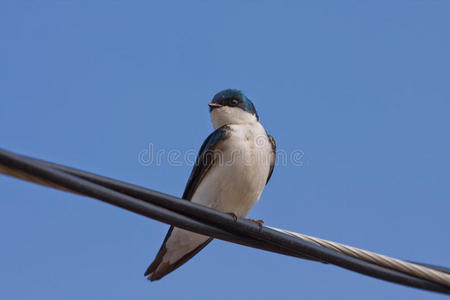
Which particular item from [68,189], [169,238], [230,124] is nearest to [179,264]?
[169,238]

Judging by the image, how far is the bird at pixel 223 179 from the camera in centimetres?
392

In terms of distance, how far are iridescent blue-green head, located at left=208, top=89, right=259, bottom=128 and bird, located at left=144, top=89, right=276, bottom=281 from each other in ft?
0.99

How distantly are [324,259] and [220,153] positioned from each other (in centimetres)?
183

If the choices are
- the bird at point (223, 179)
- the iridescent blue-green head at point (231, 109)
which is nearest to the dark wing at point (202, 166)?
the bird at point (223, 179)

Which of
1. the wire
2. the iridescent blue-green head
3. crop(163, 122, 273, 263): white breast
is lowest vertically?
the wire

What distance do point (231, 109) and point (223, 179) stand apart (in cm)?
90

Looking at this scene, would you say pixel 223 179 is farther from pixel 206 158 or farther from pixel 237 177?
pixel 206 158

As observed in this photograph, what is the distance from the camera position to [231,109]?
4.69 metres

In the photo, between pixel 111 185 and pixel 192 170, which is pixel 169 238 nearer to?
pixel 192 170

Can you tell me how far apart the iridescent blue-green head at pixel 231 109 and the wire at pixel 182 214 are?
2.17 m

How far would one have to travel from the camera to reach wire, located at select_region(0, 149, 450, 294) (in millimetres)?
1792

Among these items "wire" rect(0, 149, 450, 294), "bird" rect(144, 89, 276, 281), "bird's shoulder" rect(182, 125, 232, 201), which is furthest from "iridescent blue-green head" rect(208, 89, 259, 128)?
"wire" rect(0, 149, 450, 294)

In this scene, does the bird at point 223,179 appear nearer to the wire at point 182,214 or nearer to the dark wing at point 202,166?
the dark wing at point 202,166

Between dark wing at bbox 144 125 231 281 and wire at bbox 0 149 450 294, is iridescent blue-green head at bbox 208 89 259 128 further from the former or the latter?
wire at bbox 0 149 450 294
